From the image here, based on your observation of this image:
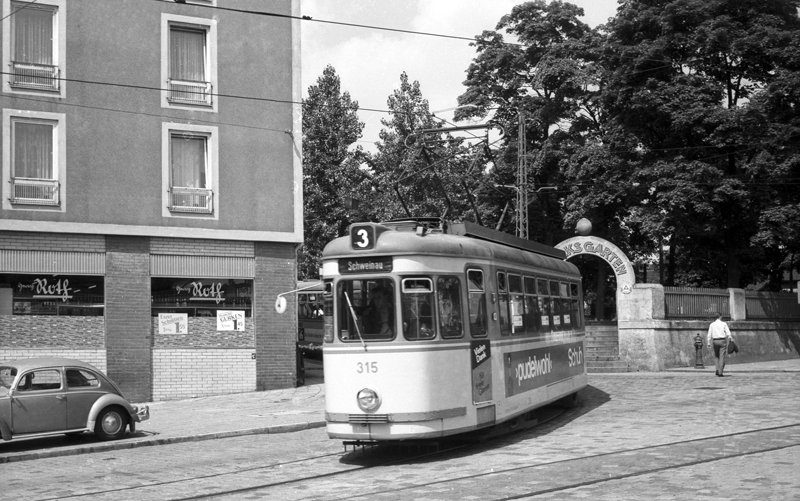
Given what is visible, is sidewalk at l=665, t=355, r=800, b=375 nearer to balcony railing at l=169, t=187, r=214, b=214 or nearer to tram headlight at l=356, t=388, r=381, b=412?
balcony railing at l=169, t=187, r=214, b=214

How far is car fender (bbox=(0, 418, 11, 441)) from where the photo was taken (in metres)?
14.4

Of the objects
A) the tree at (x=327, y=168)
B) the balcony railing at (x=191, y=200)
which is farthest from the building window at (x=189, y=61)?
the tree at (x=327, y=168)

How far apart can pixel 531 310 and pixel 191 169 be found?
11608mm

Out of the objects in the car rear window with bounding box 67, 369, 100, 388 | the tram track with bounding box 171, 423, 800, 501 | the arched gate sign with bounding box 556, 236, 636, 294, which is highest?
the arched gate sign with bounding box 556, 236, 636, 294

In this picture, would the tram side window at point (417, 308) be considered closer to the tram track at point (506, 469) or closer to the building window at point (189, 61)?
the tram track at point (506, 469)

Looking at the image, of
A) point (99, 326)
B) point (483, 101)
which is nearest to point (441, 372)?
point (99, 326)

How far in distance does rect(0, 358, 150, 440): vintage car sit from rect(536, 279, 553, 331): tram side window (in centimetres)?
706

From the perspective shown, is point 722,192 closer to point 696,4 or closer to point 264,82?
point 696,4

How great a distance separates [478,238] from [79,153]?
12.1 metres

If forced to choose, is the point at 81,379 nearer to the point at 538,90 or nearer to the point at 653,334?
the point at 653,334

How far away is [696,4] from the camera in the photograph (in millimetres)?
35188

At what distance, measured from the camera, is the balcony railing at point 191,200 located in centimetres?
2338

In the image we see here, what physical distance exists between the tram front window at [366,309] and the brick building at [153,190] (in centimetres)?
1159

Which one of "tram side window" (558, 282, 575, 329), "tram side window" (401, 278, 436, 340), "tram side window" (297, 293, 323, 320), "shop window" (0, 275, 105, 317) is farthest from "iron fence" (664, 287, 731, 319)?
"tram side window" (401, 278, 436, 340)
